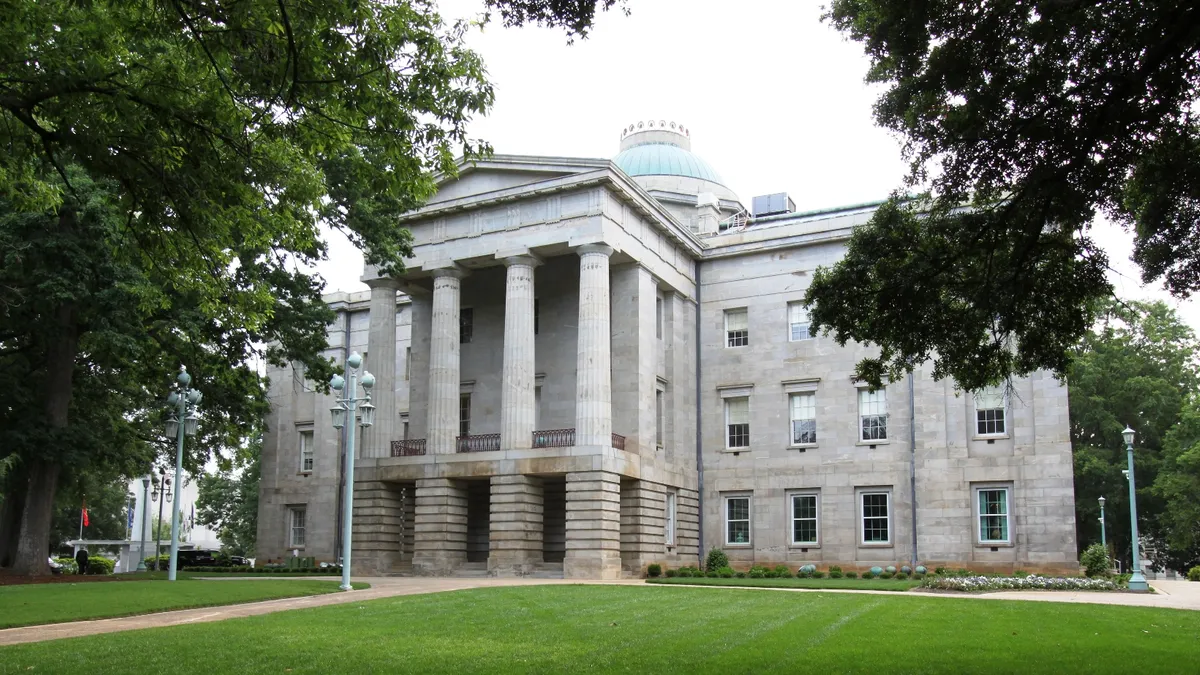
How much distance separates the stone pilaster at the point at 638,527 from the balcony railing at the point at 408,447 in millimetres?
8557

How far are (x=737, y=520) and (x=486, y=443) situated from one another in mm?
11175

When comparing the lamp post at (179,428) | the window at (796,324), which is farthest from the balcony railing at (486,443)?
the lamp post at (179,428)

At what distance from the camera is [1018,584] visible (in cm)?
3272

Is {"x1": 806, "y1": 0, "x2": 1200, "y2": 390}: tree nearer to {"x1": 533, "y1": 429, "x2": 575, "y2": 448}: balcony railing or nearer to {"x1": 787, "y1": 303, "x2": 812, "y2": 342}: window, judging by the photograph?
{"x1": 533, "y1": 429, "x2": 575, "y2": 448}: balcony railing

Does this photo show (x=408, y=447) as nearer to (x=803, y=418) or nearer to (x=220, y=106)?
(x=803, y=418)

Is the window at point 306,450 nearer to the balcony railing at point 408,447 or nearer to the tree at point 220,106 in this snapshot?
the balcony railing at point 408,447

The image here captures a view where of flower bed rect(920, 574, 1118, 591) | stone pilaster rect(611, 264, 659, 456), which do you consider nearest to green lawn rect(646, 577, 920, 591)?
flower bed rect(920, 574, 1118, 591)

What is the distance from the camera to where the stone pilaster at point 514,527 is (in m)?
39.6

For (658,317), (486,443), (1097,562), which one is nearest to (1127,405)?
(1097,562)

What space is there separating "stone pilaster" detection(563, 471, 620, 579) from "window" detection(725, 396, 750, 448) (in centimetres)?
879

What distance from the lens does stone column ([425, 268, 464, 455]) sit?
42625 mm

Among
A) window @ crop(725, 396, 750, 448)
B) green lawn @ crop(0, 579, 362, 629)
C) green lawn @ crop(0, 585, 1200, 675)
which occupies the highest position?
window @ crop(725, 396, 750, 448)

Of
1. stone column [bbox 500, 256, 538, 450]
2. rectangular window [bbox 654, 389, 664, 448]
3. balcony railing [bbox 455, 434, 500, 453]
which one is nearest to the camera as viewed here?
stone column [bbox 500, 256, 538, 450]

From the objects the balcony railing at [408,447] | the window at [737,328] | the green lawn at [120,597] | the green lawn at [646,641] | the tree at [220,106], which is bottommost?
the green lawn at [120,597]
